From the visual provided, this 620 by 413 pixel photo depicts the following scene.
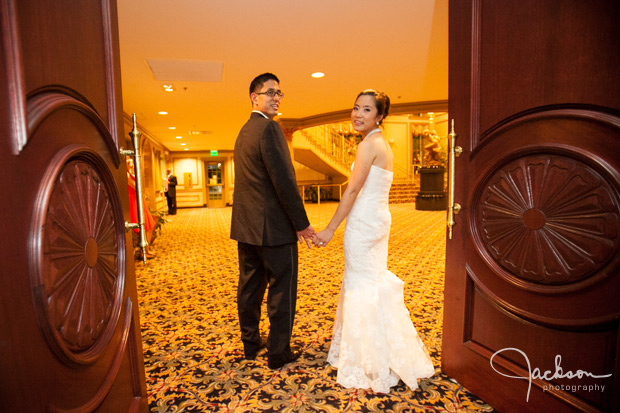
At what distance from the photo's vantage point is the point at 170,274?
4.37 meters

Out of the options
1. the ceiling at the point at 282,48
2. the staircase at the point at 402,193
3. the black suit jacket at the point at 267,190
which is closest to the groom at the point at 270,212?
the black suit jacket at the point at 267,190

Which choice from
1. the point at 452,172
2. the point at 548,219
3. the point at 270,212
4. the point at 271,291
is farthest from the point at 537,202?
the point at 271,291

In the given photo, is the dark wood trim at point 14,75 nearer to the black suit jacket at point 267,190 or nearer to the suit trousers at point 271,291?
the black suit jacket at point 267,190

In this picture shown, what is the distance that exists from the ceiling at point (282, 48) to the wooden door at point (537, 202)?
2.39 m

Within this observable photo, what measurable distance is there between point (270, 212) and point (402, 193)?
14.6 metres

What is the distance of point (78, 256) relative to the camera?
889mm

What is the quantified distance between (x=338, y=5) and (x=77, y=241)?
11.2ft

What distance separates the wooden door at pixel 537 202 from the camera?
3.74 ft

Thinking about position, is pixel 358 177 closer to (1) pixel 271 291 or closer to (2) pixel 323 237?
(2) pixel 323 237

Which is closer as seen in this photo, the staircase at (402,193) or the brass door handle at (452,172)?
the brass door handle at (452,172)

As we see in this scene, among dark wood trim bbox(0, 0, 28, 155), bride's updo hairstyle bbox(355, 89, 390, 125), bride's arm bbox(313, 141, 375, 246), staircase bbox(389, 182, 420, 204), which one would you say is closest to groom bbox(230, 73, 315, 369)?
bride's arm bbox(313, 141, 375, 246)

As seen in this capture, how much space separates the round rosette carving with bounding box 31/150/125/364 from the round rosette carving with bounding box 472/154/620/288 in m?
1.53

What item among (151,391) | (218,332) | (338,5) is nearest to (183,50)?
(338,5)

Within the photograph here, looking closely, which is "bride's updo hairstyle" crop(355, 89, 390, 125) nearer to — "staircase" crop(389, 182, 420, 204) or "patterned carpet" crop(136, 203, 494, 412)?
"patterned carpet" crop(136, 203, 494, 412)
